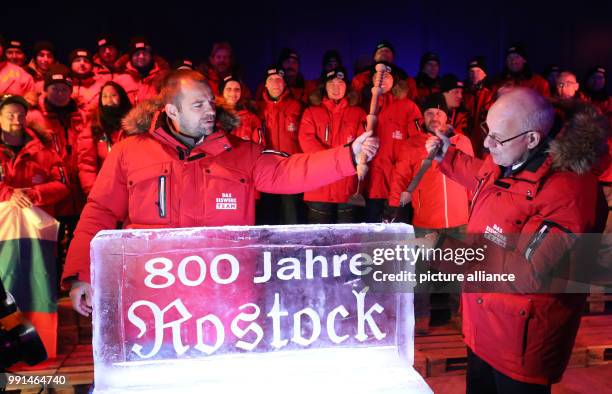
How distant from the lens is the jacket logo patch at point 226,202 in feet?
8.60

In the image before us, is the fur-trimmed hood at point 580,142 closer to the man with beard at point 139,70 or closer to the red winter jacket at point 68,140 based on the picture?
the red winter jacket at point 68,140

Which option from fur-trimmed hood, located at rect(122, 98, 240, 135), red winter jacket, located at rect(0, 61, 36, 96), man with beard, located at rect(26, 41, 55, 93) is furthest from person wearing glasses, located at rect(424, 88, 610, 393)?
man with beard, located at rect(26, 41, 55, 93)

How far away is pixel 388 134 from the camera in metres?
5.48

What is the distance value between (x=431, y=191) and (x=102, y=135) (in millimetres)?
3063

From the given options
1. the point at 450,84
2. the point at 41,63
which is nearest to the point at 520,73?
the point at 450,84

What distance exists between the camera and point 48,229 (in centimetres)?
414

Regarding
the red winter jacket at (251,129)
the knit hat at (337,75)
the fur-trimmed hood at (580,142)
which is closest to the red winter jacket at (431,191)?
the knit hat at (337,75)

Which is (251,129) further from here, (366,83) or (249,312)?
(249,312)

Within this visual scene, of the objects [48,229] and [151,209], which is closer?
[151,209]

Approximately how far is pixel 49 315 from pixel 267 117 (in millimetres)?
2878

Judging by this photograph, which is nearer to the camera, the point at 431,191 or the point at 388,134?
the point at 431,191

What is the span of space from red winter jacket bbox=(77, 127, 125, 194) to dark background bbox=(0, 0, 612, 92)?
14.4 ft

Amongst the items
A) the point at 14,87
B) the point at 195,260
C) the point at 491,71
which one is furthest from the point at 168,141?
the point at 491,71

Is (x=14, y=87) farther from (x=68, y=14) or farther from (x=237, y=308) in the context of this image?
(x=237, y=308)
